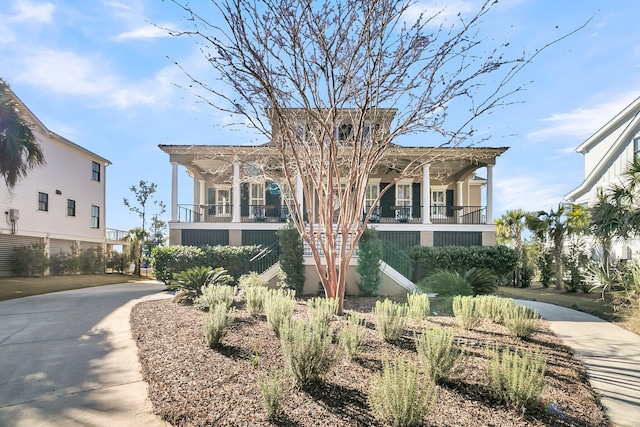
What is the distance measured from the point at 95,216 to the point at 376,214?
830 inches

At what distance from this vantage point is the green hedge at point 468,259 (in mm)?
15406

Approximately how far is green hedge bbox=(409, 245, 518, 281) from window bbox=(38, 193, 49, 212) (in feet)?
73.2

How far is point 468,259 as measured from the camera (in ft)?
50.9

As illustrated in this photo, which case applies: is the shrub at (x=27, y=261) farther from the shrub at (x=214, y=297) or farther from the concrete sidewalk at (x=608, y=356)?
the concrete sidewalk at (x=608, y=356)

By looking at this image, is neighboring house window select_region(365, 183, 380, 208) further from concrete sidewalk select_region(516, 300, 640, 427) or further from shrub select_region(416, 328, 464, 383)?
shrub select_region(416, 328, 464, 383)

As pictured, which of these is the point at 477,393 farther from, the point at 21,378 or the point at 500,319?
the point at 21,378

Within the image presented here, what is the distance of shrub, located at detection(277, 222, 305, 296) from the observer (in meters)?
12.1

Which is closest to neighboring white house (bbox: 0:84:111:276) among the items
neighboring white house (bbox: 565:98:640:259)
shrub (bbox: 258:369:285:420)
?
→ shrub (bbox: 258:369:285:420)

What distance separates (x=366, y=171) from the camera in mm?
8133

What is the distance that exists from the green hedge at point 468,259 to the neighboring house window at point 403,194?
6.95 metres

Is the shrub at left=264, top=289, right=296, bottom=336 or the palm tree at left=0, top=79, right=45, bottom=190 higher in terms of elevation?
the palm tree at left=0, top=79, right=45, bottom=190

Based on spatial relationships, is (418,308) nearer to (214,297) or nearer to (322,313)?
(322,313)

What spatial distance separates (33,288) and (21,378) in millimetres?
12686

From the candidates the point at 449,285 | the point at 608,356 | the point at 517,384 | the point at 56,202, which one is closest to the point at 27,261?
the point at 56,202
